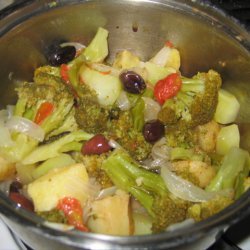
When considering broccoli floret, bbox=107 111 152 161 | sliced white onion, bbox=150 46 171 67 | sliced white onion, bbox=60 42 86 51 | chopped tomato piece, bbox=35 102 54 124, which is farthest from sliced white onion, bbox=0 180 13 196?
sliced white onion, bbox=150 46 171 67

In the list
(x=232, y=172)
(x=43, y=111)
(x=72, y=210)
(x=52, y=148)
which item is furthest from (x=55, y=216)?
(x=232, y=172)

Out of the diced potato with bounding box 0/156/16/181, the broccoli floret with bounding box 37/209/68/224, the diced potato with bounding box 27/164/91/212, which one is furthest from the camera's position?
the diced potato with bounding box 0/156/16/181

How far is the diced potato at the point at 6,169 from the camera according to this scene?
1451 millimetres

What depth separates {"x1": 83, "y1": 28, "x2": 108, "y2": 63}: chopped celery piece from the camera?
5.71ft

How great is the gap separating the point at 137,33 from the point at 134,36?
2 centimetres

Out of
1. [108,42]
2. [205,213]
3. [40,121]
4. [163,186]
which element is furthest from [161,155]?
[108,42]

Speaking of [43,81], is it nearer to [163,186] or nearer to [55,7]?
[55,7]

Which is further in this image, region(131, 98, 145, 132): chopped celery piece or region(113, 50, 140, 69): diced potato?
region(113, 50, 140, 69): diced potato

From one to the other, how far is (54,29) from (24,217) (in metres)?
0.83

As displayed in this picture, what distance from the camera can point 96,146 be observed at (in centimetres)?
149

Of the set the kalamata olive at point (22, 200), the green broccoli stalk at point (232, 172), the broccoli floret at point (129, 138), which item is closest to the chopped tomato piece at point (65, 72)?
the broccoli floret at point (129, 138)

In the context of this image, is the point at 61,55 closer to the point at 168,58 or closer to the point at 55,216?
the point at 168,58

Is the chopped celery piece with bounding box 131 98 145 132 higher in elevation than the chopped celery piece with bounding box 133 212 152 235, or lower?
higher

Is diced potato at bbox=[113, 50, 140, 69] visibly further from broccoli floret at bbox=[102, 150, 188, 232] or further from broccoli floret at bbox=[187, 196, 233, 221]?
broccoli floret at bbox=[187, 196, 233, 221]
